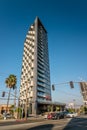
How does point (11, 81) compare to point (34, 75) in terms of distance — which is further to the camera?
point (34, 75)

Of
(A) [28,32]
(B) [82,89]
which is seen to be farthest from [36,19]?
(B) [82,89]

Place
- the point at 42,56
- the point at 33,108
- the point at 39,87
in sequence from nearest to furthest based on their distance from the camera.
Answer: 1. the point at 33,108
2. the point at 39,87
3. the point at 42,56

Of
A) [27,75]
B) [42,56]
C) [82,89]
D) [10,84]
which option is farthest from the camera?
[82,89]

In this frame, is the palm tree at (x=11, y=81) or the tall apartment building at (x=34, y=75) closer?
A: the palm tree at (x=11, y=81)

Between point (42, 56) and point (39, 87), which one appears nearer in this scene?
point (39, 87)

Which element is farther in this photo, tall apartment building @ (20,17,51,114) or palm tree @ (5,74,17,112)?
tall apartment building @ (20,17,51,114)

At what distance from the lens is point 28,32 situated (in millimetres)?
127625

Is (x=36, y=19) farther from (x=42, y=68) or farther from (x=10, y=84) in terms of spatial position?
(x=10, y=84)

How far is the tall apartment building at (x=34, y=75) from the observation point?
283 feet

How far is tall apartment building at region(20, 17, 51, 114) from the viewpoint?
86125 mm

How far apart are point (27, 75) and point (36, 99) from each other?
20837 mm

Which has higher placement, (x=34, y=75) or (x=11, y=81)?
(x=34, y=75)

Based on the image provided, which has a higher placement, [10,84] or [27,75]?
[27,75]

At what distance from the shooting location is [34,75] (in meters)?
91.5
